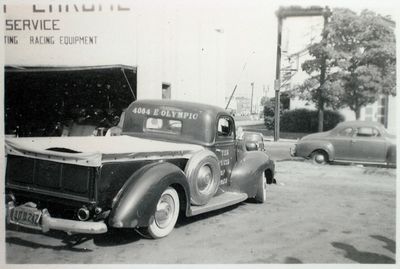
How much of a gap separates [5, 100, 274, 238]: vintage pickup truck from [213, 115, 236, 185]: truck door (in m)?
0.08

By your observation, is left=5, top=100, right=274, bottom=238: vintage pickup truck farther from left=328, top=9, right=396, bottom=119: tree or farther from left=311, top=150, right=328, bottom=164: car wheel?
left=311, top=150, right=328, bottom=164: car wheel

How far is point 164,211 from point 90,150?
718mm

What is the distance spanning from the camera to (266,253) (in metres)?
2.92

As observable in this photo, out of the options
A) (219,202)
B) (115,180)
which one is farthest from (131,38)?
(115,180)

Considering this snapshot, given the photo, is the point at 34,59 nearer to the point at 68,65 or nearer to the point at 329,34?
the point at 68,65

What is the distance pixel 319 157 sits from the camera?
7359mm

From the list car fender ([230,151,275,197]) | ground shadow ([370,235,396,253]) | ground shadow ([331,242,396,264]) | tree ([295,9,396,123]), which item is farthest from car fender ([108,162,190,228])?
tree ([295,9,396,123])

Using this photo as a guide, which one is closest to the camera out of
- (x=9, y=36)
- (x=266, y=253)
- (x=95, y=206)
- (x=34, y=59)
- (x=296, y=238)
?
(x=95, y=206)

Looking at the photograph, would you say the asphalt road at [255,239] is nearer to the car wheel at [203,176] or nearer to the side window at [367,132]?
the car wheel at [203,176]

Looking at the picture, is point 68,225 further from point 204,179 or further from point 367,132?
point 367,132

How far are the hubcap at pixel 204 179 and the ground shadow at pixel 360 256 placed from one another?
41.2 inches

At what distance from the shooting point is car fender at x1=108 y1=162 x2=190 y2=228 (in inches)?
107

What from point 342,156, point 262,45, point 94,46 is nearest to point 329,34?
point 342,156

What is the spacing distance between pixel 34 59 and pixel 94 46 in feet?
2.57
